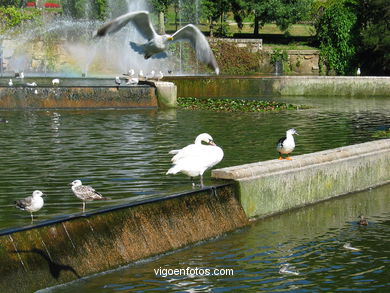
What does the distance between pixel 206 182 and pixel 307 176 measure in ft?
7.72

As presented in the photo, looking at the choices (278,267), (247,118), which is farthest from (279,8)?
(278,267)

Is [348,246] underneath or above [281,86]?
underneath

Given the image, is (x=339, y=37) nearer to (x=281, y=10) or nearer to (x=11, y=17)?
(x=281, y=10)

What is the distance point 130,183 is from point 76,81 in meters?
25.9

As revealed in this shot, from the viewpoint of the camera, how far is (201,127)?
76.5ft


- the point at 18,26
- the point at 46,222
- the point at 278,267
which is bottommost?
the point at 278,267

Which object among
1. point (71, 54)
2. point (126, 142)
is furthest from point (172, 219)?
point (71, 54)

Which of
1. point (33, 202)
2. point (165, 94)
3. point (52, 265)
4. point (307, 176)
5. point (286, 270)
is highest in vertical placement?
point (165, 94)

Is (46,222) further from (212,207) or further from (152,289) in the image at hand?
(212,207)

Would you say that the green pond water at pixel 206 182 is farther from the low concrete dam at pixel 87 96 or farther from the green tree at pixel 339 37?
the green tree at pixel 339 37

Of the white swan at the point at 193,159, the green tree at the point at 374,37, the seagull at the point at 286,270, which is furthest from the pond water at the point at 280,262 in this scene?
the green tree at the point at 374,37

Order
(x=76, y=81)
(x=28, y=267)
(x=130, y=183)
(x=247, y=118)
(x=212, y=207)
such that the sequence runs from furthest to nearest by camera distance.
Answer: (x=76, y=81), (x=247, y=118), (x=130, y=183), (x=212, y=207), (x=28, y=267)

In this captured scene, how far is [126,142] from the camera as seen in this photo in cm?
1989

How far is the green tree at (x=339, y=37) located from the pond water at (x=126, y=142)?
2214 cm
